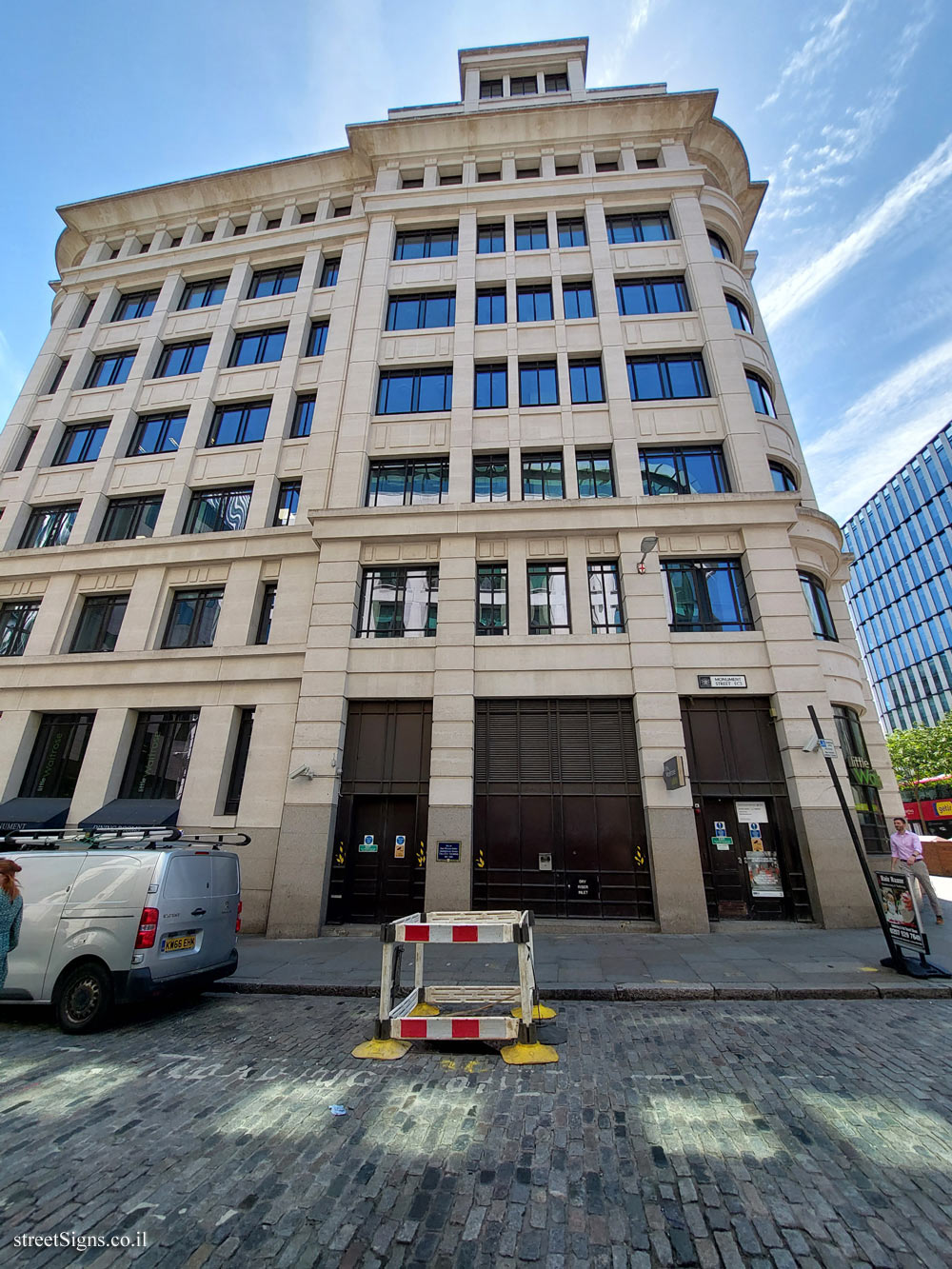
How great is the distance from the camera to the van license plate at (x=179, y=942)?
6.86 metres

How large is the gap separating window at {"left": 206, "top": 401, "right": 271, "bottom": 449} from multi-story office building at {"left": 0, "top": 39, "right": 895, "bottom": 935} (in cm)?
17

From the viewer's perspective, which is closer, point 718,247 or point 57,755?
point 57,755

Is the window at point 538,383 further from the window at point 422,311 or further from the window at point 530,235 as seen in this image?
the window at point 530,235

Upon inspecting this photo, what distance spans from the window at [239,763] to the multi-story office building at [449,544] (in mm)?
77

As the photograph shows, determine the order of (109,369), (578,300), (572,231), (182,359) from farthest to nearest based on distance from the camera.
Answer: (109,369) → (182,359) → (572,231) → (578,300)

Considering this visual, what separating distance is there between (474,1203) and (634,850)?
9712 mm

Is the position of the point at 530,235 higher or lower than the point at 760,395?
higher

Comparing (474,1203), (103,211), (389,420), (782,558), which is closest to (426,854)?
(474,1203)

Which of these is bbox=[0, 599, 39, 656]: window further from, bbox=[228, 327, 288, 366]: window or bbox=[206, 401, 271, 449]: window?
bbox=[228, 327, 288, 366]: window

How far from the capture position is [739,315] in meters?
17.4

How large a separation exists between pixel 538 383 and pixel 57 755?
59.3ft

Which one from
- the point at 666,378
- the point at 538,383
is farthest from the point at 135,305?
the point at 666,378

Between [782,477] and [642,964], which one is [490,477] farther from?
[642,964]

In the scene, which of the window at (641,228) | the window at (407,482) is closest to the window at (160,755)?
the window at (407,482)
